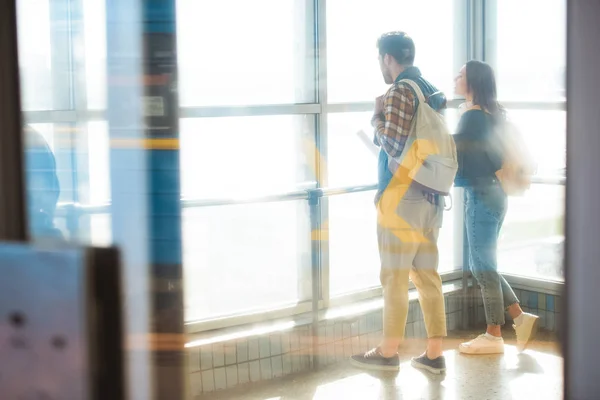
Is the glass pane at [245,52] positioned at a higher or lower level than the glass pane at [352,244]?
higher

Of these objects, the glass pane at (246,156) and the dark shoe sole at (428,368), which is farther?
the dark shoe sole at (428,368)

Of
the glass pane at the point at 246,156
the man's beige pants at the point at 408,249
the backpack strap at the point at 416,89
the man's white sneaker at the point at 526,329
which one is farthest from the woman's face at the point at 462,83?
the man's white sneaker at the point at 526,329

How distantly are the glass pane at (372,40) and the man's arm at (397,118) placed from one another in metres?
0.64

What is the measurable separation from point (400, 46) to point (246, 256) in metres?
1.24

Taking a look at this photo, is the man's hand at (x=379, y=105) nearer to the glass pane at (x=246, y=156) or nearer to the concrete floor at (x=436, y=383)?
the glass pane at (x=246, y=156)

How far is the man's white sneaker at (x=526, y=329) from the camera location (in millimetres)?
4094

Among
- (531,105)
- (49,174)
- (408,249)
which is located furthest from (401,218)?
(49,174)

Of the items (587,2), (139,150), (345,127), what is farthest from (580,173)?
(345,127)

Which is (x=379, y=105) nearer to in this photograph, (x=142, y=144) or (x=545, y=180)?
(x=545, y=180)

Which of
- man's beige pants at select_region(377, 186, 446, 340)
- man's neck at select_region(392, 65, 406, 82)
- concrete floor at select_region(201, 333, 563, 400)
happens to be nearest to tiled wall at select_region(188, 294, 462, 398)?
concrete floor at select_region(201, 333, 563, 400)

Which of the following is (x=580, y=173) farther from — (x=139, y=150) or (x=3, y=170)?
(x=3, y=170)

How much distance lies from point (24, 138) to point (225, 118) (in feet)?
5.45

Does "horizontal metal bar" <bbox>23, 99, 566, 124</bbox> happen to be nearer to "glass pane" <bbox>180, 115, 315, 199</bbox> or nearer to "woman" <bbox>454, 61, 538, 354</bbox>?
"glass pane" <bbox>180, 115, 315, 199</bbox>

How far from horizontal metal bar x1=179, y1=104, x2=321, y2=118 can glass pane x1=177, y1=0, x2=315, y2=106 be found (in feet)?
0.10
